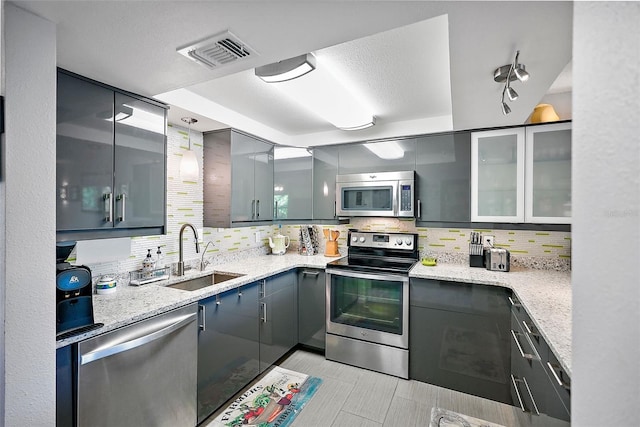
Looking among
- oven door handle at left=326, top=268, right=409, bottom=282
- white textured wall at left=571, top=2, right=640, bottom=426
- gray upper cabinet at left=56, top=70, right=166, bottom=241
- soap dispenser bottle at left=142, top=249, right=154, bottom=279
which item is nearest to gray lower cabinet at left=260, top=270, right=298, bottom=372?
oven door handle at left=326, top=268, right=409, bottom=282

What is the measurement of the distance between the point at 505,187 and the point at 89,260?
317 centimetres

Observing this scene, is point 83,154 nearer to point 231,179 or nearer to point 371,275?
point 231,179

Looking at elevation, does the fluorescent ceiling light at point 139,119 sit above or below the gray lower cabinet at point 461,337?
above

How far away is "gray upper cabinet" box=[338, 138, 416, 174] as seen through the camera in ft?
9.70

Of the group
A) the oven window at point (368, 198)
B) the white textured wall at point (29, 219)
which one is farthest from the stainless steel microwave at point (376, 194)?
the white textured wall at point (29, 219)

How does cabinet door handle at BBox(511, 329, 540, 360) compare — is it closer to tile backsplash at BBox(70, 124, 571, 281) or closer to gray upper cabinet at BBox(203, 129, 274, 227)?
tile backsplash at BBox(70, 124, 571, 281)

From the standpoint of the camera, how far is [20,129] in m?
1.11

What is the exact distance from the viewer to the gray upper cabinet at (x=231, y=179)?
2.67 m

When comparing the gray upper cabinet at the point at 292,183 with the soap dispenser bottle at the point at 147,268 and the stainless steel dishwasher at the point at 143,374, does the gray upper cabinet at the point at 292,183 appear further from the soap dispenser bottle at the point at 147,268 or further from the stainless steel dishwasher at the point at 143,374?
the stainless steel dishwasher at the point at 143,374

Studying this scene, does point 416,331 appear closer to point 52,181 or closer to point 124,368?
point 124,368

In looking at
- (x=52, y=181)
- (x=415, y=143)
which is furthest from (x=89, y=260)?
(x=415, y=143)

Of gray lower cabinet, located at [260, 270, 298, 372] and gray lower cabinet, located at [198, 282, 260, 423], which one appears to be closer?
gray lower cabinet, located at [198, 282, 260, 423]

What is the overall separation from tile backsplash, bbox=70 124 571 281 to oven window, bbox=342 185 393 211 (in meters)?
0.37

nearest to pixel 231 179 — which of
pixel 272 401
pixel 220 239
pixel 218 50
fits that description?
pixel 220 239
